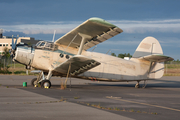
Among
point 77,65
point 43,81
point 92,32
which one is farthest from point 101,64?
point 43,81

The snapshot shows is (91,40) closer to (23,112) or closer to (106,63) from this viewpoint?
(106,63)

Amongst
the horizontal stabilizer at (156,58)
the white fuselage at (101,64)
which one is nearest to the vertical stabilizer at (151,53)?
the white fuselage at (101,64)

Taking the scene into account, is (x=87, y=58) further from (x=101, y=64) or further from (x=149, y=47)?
(x=149, y=47)

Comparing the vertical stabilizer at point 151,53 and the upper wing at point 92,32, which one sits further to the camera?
the vertical stabilizer at point 151,53

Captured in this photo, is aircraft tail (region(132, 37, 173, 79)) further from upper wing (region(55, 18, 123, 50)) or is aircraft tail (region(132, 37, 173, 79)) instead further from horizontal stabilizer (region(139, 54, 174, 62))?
upper wing (region(55, 18, 123, 50))

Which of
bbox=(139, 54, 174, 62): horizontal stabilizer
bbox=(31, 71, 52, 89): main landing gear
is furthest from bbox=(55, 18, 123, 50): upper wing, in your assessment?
bbox=(139, 54, 174, 62): horizontal stabilizer

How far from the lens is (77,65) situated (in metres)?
15.8

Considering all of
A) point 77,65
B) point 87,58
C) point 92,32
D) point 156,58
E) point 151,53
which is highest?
point 92,32

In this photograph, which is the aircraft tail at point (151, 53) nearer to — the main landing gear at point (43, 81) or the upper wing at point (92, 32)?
the upper wing at point (92, 32)

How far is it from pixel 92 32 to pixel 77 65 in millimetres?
2389

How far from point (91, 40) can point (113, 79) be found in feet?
12.1

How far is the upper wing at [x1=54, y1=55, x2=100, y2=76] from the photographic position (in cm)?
1457

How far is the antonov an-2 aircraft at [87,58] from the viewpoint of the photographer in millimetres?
14951

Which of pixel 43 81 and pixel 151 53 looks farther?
pixel 151 53
